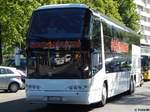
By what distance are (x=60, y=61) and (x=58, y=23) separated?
1339 millimetres

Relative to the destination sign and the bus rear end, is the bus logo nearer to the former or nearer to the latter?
the bus rear end

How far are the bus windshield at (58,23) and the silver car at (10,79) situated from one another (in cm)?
1187

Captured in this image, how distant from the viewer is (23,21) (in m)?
41.0

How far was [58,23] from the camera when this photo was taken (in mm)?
16828

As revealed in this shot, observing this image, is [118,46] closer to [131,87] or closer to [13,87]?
[131,87]

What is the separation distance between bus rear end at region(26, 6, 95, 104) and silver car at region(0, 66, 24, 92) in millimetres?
12090

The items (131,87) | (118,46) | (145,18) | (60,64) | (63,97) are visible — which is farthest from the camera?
(145,18)

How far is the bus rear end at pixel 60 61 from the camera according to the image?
16328 millimetres

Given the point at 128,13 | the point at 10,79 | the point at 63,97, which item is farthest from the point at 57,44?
the point at 128,13

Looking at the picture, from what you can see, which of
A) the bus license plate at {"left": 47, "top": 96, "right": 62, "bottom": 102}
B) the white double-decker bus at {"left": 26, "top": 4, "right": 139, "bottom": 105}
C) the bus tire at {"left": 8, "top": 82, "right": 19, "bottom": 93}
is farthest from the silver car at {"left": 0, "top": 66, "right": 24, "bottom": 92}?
the bus license plate at {"left": 47, "top": 96, "right": 62, "bottom": 102}

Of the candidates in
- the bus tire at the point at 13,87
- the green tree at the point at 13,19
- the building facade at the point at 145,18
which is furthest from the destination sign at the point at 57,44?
→ the building facade at the point at 145,18

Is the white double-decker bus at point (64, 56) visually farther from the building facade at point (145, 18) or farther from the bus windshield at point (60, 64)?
the building facade at point (145, 18)

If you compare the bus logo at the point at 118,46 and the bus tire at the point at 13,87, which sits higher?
the bus logo at the point at 118,46

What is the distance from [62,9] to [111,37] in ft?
11.9
